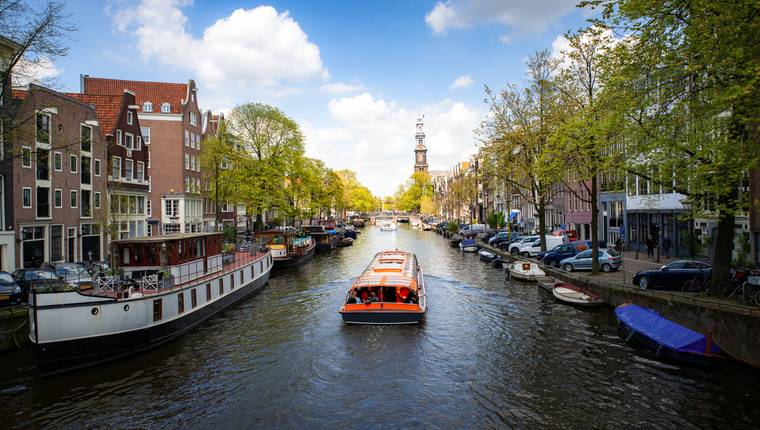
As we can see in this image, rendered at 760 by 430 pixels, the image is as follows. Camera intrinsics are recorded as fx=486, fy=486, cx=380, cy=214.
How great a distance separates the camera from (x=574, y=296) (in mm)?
28922

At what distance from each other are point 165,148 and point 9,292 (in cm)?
4621

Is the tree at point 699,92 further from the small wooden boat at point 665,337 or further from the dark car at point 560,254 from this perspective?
the dark car at point 560,254

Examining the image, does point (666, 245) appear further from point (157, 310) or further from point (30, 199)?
point (30, 199)

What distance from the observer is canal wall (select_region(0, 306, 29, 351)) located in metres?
20.8

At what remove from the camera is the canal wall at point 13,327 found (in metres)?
20.8

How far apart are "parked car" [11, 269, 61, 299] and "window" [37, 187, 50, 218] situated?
1253cm

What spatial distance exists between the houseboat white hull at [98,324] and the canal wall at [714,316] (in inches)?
885

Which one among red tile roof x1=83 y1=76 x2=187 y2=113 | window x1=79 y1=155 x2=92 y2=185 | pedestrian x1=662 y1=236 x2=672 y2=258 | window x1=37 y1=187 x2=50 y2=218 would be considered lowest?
pedestrian x1=662 y1=236 x2=672 y2=258

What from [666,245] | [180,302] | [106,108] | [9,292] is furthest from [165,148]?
[666,245]

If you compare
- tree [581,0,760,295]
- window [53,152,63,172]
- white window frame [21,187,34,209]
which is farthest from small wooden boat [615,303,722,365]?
window [53,152,63,172]

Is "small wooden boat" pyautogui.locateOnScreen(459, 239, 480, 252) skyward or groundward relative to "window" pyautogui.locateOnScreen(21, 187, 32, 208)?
groundward

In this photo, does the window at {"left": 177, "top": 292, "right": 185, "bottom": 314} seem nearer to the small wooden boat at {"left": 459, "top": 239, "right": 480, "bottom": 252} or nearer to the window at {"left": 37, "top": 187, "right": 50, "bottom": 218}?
the window at {"left": 37, "top": 187, "right": 50, "bottom": 218}

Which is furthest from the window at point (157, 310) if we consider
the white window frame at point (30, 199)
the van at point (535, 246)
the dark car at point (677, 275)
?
the van at point (535, 246)

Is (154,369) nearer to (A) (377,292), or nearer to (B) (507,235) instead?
(A) (377,292)
